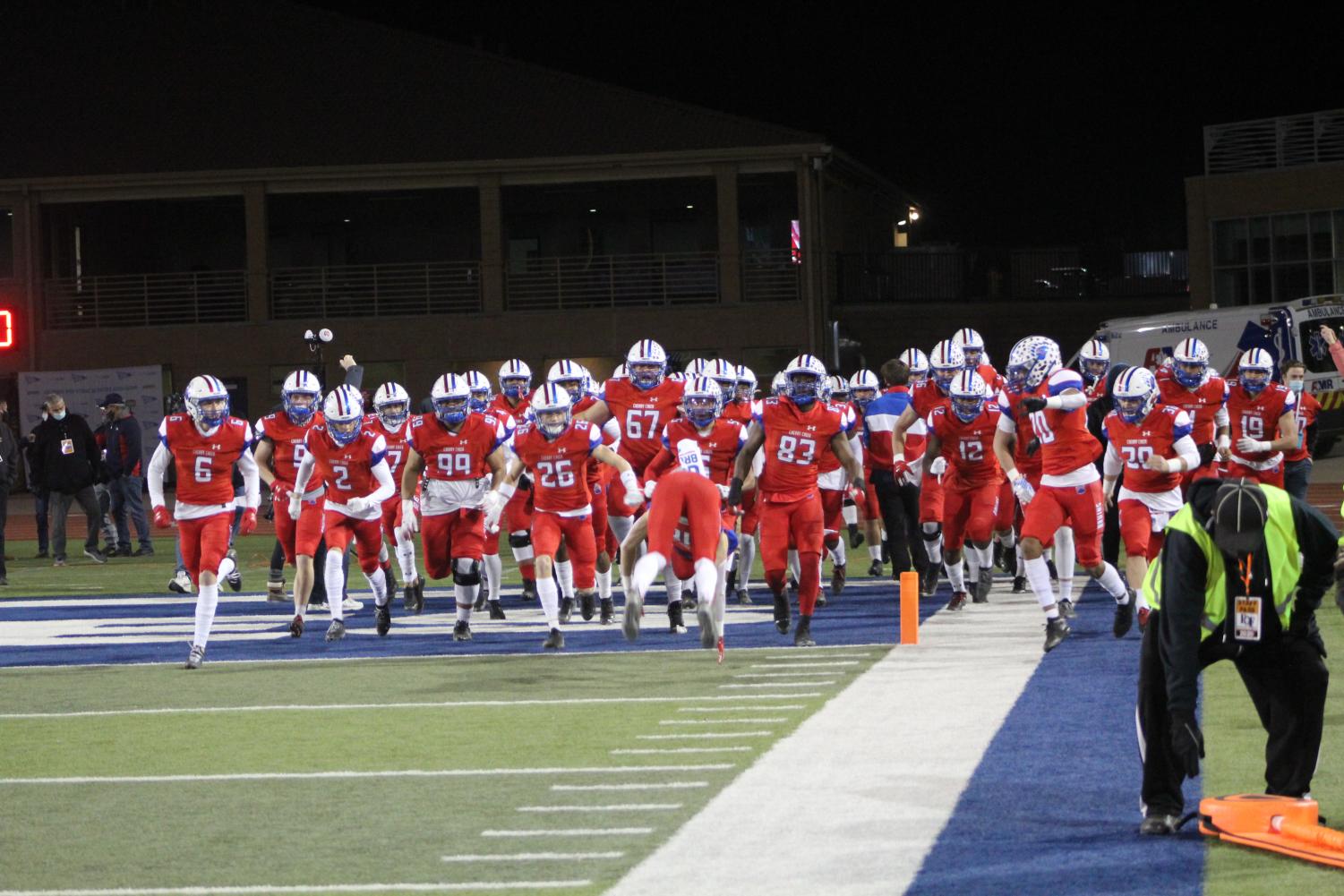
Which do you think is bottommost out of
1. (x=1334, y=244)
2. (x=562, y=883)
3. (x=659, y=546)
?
(x=562, y=883)

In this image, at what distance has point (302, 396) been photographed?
14570 mm

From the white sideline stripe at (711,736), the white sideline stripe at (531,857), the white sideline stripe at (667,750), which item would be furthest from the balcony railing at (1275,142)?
the white sideline stripe at (531,857)

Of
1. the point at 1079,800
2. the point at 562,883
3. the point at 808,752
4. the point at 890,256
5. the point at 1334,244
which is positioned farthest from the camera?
the point at 890,256

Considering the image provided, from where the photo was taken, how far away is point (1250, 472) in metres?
14.4

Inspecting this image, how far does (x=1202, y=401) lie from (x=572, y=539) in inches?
200

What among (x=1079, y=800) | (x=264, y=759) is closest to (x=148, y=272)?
(x=264, y=759)

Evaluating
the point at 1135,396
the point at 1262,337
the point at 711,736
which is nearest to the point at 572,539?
the point at 1135,396

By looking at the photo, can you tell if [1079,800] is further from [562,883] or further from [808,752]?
[562,883]

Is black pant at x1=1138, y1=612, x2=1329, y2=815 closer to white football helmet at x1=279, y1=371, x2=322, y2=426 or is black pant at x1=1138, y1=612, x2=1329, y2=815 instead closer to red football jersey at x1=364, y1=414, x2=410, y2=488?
white football helmet at x1=279, y1=371, x2=322, y2=426

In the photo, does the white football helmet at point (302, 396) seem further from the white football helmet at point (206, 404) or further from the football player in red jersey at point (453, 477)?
the white football helmet at point (206, 404)

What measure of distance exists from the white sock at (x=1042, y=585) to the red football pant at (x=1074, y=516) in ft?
0.67

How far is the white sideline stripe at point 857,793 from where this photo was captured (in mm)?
6441

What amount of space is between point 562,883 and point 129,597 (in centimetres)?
1279

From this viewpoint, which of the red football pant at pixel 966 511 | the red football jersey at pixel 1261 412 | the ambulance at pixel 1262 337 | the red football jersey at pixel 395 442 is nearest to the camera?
the red football pant at pixel 966 511
